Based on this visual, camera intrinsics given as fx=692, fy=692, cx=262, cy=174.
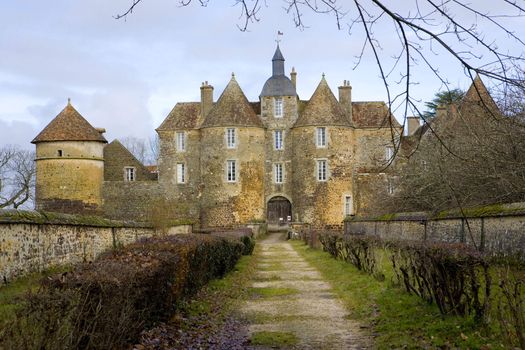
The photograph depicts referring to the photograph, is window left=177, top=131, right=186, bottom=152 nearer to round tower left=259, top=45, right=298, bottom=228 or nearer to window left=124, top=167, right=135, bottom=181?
window left=124, top=167, right=135, bottom=181

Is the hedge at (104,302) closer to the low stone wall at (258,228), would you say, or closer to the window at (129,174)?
the low stone wall at (258,228)

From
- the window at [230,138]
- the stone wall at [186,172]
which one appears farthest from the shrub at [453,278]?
the stone wall at [186,172]

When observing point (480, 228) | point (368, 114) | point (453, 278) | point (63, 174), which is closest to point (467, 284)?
point (453, 278)

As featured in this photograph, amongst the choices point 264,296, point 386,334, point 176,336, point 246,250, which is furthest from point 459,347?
point 246,250

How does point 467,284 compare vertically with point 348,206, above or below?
below

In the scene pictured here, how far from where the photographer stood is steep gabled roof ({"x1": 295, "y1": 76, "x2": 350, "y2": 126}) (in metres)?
45.8

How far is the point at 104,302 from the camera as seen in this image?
6191 mm

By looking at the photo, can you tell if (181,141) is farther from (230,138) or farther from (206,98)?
(230,138)

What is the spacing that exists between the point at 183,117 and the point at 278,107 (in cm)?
685

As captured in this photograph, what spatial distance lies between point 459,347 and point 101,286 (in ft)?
14.2

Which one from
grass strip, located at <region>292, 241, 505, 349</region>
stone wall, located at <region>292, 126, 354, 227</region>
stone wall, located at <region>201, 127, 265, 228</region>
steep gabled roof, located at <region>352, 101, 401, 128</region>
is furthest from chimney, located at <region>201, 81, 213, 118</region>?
grass strip, located at <region>292, 241, 505, 349</region>

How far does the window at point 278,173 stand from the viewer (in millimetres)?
47562

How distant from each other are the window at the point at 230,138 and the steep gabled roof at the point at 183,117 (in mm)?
3023

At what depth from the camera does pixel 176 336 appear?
356 inches
